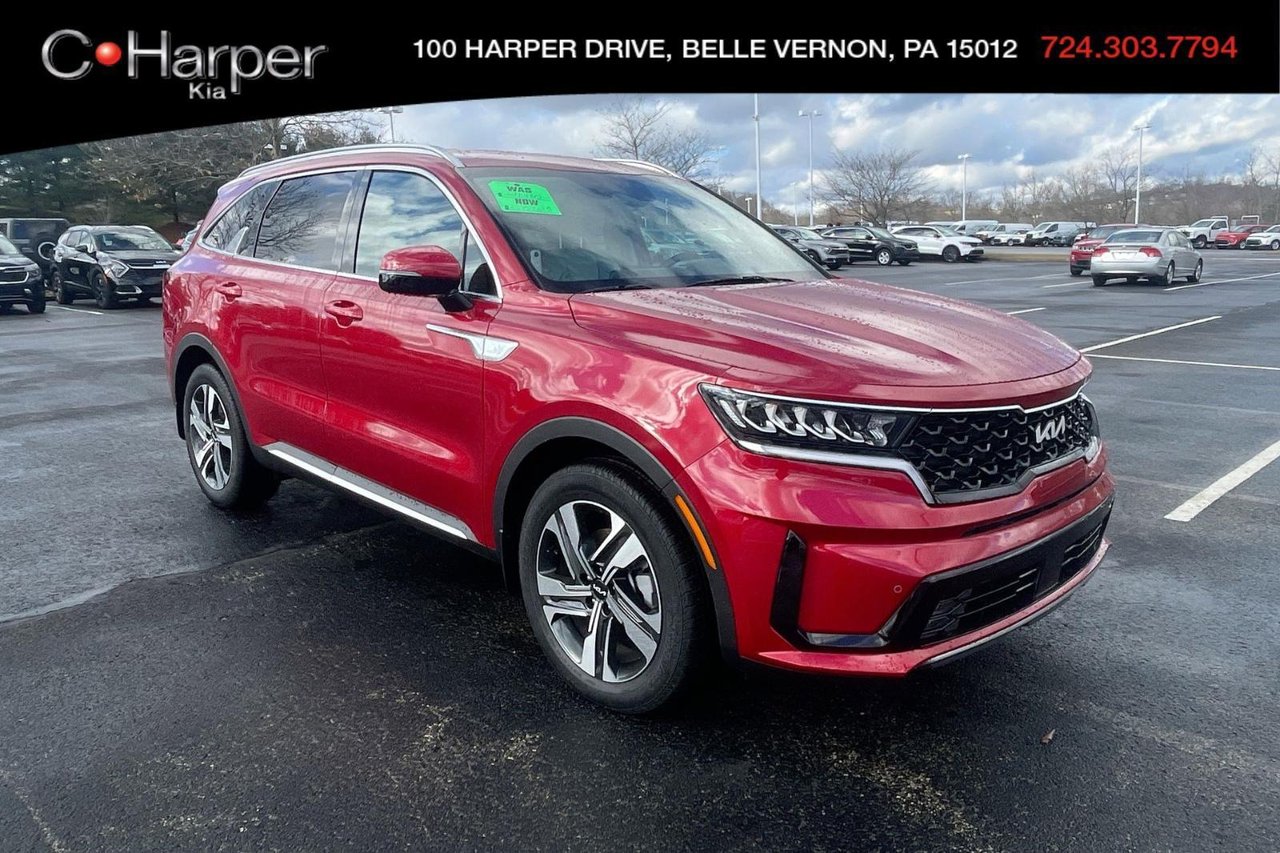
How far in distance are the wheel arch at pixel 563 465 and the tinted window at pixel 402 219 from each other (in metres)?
0.92

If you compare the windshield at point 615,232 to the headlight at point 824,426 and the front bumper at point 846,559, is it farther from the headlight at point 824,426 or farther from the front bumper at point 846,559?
the front bumper at point 846,559

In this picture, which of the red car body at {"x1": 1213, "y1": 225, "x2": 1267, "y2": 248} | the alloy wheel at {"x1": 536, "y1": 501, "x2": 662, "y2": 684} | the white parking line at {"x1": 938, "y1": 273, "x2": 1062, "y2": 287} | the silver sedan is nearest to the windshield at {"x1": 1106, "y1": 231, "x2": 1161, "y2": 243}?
the silver sedan

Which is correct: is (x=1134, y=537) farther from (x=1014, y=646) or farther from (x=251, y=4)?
(x=251, y=4)

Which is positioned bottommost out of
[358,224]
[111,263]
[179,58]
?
[358,224]

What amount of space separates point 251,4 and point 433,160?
27313 mm

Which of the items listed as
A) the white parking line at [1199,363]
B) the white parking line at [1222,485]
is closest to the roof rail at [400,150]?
the white parking line at [1222,485]

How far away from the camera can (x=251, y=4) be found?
27109 millimetres

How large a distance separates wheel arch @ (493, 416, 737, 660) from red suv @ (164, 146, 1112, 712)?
0.4 inches

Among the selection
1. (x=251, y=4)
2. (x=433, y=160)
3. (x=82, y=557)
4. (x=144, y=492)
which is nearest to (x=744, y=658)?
(x=433, y=160)

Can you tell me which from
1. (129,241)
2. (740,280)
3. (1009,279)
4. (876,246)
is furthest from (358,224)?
(876,246)

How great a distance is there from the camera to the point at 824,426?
2645 millimetres

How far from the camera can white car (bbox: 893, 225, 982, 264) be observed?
136ft

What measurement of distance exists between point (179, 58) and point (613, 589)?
3108cm

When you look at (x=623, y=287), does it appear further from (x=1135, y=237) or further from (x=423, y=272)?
(x=1135, y=237)
